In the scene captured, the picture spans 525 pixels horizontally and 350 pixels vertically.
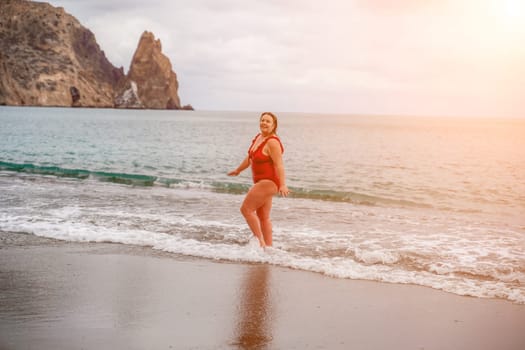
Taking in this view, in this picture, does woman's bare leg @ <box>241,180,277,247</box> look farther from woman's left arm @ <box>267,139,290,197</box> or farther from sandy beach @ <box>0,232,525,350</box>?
sandy beach @ <box>0,232,525,350</box>

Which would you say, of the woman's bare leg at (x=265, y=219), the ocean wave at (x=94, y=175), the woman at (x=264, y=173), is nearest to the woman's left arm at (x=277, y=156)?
the woman at (x=264, y=173)

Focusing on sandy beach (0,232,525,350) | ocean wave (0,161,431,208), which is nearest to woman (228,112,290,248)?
sandy beach (0,232,525,350)

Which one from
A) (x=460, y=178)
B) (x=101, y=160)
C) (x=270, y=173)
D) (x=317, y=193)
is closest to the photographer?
(x=270, y=173)

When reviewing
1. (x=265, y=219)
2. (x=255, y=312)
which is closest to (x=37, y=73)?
(x=265, y=219)

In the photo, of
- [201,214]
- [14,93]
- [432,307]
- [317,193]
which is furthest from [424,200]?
[14,93]

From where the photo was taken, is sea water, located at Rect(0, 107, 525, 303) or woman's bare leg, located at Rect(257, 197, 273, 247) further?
woman's bare leg, located at Rect(257, 197, 273, 247)

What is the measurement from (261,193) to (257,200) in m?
0.14

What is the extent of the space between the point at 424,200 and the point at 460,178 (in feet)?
28.4

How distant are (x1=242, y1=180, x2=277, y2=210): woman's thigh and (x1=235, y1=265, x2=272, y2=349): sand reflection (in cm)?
107

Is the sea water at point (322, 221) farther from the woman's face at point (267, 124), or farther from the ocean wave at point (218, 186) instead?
the woman's face at point (267, 124)

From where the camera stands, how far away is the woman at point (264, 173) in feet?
23.9

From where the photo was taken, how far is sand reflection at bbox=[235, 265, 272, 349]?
447 centimetres

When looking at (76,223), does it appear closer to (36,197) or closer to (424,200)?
(36,197)

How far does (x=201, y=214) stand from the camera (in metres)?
11.6
